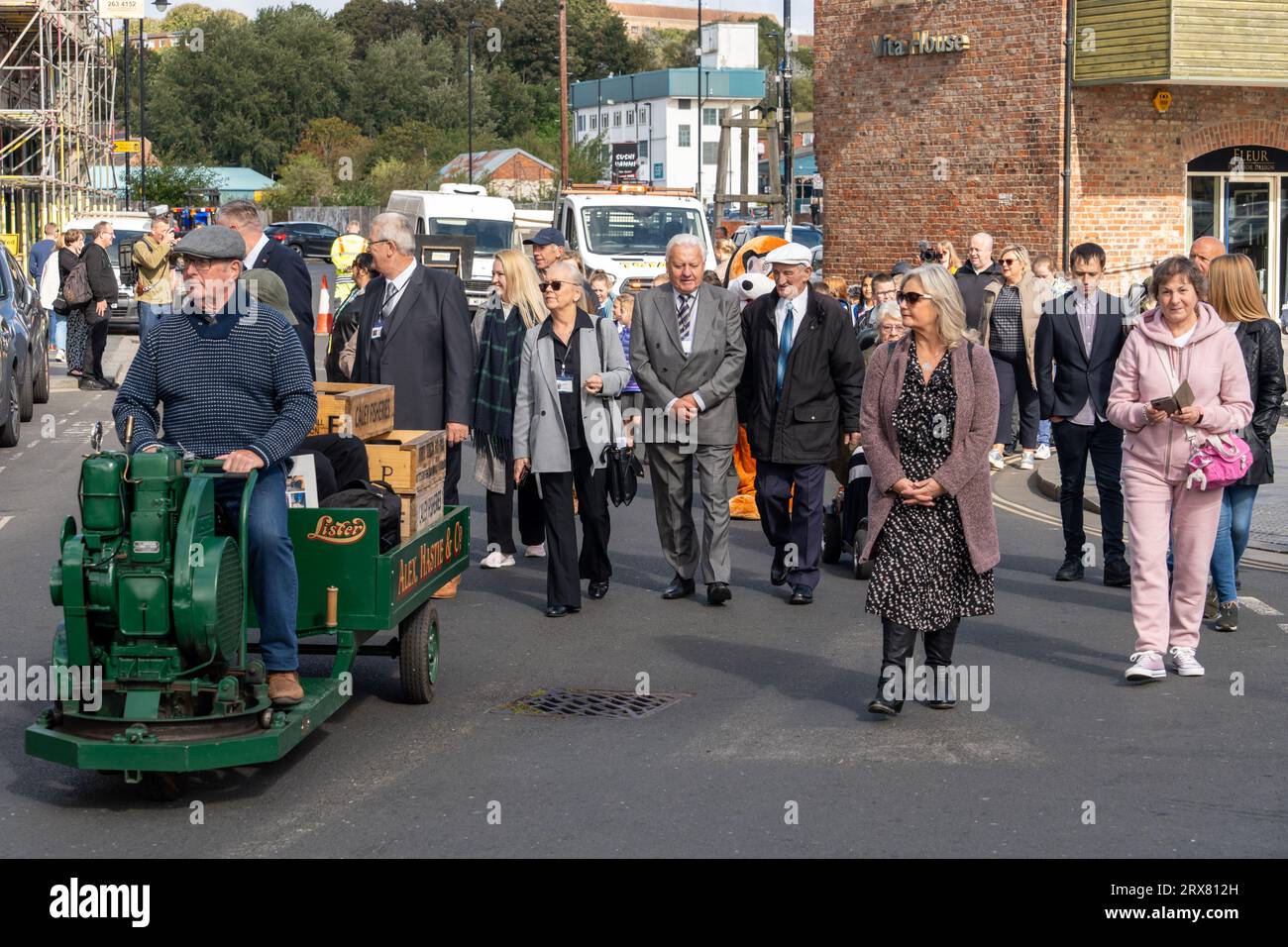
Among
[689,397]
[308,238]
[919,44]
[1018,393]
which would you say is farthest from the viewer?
[308,238]

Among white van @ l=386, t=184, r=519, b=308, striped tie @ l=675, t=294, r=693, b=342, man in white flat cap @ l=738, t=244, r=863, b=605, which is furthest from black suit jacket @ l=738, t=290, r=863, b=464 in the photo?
white van @ l=386, t=184, r=519, b=308

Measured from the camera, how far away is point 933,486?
7.45 m

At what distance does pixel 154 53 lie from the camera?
110 m

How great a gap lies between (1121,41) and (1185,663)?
63.7 feet

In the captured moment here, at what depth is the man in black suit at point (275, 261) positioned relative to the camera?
941 centimetres

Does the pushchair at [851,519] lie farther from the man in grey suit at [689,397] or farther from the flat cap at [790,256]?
the flat cap at [790,256]

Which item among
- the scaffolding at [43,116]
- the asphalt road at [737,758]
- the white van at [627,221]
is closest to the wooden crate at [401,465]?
the asphalt road at [737,758]

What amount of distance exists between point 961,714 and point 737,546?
15.5 feet

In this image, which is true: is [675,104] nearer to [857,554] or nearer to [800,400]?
[857,554]

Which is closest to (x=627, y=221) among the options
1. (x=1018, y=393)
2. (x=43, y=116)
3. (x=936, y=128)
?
(x=936, y=128)

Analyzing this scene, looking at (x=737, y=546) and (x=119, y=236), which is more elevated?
(x=119, y=236)

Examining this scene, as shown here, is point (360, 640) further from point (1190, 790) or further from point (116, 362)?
point (116, 362)

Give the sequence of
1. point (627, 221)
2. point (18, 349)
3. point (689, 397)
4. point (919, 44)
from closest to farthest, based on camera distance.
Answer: point (689, 397), point (18, 349), point (627, 221), point (919, 44)

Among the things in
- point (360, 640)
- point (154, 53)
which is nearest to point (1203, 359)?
point (360, 640)
